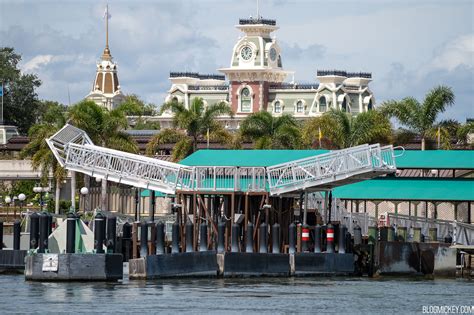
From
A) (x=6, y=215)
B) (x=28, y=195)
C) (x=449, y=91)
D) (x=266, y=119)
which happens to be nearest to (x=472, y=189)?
(x=449, y=91)

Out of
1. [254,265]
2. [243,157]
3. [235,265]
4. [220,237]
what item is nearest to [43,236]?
[220,237]

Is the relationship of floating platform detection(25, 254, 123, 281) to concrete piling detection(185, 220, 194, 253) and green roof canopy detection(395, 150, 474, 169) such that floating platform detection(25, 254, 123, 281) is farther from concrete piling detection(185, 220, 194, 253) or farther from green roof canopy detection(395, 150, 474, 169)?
green roof canopy detection(395, 150, 474, 169)

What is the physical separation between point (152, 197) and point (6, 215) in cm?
3206

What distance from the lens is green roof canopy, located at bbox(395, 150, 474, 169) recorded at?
87062 millimetres

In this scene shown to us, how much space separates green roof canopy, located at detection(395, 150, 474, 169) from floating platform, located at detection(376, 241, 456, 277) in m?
18.9

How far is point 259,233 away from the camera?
64.9 metres

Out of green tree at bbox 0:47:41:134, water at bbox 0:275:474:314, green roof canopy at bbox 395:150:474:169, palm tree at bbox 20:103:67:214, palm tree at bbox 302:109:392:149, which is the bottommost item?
water at bbox 0:275:474:314

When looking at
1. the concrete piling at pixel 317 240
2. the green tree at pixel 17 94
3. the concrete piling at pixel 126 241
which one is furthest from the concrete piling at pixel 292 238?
the green tree at pixel 17 94

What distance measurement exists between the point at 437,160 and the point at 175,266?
2899cm

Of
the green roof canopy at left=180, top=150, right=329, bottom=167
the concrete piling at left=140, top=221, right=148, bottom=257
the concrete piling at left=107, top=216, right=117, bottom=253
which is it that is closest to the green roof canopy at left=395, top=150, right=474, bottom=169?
the green roof canopy at left=180, top=150, right=329, bottom=167

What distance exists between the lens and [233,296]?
186 feet

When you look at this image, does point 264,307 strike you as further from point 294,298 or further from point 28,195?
point 28,195

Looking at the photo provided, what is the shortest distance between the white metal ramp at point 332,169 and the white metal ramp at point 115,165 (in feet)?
11.5

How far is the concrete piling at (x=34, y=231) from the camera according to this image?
2373 inches
